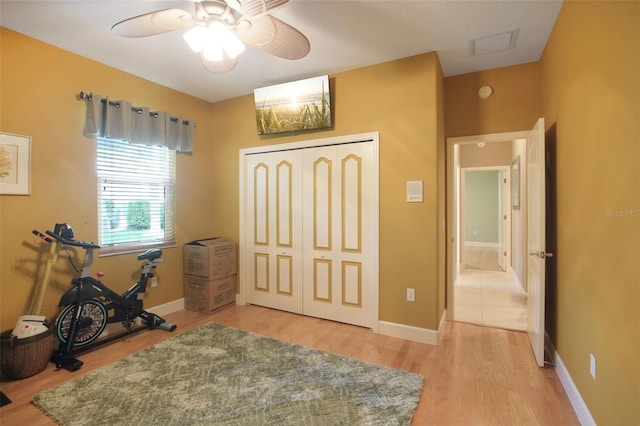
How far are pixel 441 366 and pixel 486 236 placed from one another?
6263mm

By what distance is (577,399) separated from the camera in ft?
5.90

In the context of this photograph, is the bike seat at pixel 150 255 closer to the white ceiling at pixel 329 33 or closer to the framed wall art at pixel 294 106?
the white ceiling at pixel 329 33

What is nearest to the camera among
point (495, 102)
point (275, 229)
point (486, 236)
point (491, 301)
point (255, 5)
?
point (255, 5)

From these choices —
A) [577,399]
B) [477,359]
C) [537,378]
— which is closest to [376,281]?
[477,359]

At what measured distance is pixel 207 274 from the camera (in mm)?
3463

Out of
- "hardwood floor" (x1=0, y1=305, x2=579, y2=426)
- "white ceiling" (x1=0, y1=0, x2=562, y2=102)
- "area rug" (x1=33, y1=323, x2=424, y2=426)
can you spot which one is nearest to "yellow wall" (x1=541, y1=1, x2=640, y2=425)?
"hardwood floor" (x1=0, y1=305, x2=579, y2=426)

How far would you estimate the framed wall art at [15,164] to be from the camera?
7.41 feet

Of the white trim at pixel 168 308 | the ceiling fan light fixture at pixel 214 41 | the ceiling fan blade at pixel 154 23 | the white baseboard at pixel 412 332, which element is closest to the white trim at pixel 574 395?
the white baseboard at pixel 412 332

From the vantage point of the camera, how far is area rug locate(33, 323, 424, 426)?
1.75m

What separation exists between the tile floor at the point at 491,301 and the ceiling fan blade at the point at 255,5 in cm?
347

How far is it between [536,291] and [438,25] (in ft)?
7.61

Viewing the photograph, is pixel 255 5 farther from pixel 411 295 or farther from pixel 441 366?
pixel 441 366

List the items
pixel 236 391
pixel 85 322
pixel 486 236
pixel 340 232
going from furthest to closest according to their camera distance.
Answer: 1. pixel 486 236
2. pixel 340 232
3. pixel 85 322
4. pixel 236 391

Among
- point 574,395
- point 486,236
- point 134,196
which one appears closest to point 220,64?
point 134,196
